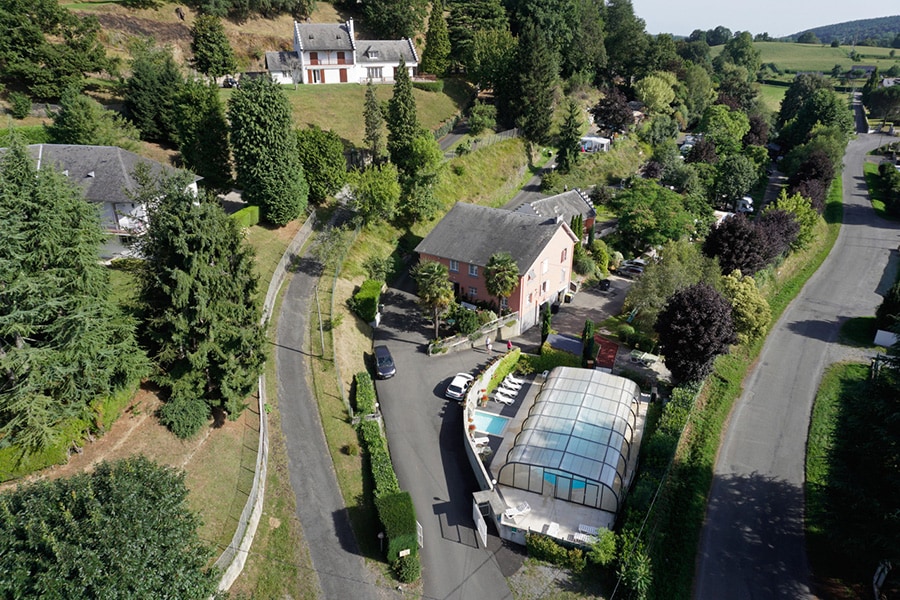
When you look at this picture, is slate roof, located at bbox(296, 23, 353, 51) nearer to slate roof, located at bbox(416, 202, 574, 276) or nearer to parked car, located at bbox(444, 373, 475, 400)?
slate roof, located at bbox(416, 202, 574, 276)

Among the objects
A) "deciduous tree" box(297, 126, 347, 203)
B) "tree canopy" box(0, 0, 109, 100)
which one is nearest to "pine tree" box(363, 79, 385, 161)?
"deciduous tree" box(297, 126, 347, 203)

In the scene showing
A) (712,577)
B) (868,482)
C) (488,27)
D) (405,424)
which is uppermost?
(488,27)

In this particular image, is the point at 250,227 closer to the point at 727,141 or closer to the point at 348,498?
the point at 348,498

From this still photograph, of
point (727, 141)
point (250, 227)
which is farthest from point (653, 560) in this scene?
point (727, 141)

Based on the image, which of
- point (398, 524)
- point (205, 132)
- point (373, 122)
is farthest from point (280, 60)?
point (398, 524)

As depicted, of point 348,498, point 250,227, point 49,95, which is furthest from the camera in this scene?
point 49,95

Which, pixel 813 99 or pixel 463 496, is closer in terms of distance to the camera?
A: pixel 463 496

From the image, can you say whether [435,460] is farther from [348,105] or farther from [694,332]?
[348,105]
